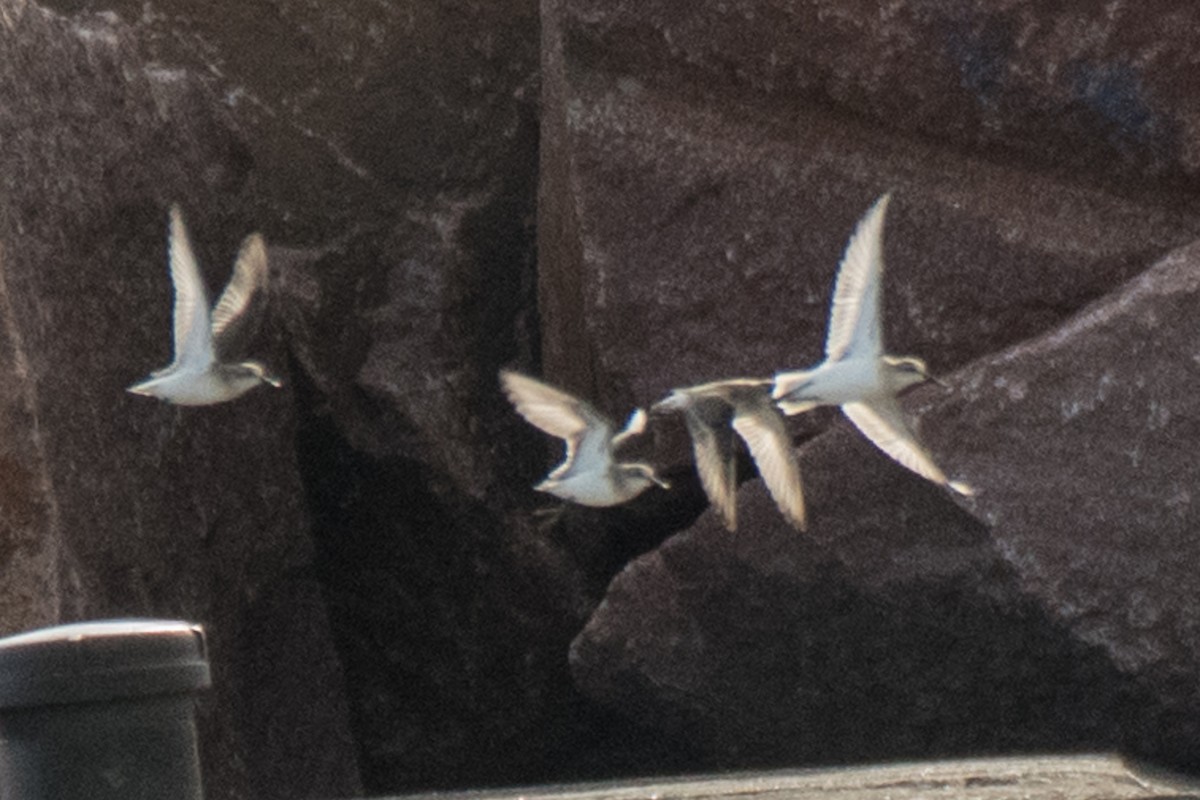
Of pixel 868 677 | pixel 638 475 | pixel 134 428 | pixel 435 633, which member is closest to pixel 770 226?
pixel 638 475

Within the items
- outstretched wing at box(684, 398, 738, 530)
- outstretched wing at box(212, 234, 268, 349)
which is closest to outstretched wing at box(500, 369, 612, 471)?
outstretched wing at box(684, 398, 738, 530)

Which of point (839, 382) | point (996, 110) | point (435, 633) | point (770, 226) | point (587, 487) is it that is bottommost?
point (435, 633)

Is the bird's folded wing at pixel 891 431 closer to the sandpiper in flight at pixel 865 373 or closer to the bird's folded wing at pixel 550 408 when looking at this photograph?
the sandpiper in flight at pixel 865 373

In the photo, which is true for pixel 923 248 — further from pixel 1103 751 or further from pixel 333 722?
pixel 333 722

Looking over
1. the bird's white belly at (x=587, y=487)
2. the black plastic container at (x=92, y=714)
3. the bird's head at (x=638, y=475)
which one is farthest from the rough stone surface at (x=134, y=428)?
the black plastic container at (x=92, y=714)

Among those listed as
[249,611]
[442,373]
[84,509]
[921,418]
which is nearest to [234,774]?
[249,611]

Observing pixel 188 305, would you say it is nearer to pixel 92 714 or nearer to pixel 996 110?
pixel 996 110

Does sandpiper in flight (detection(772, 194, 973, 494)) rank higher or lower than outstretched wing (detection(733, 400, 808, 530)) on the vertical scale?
higher

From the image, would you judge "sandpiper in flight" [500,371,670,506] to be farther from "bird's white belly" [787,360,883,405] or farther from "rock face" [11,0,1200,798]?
"bird's white belly" [787,360,883,405]
